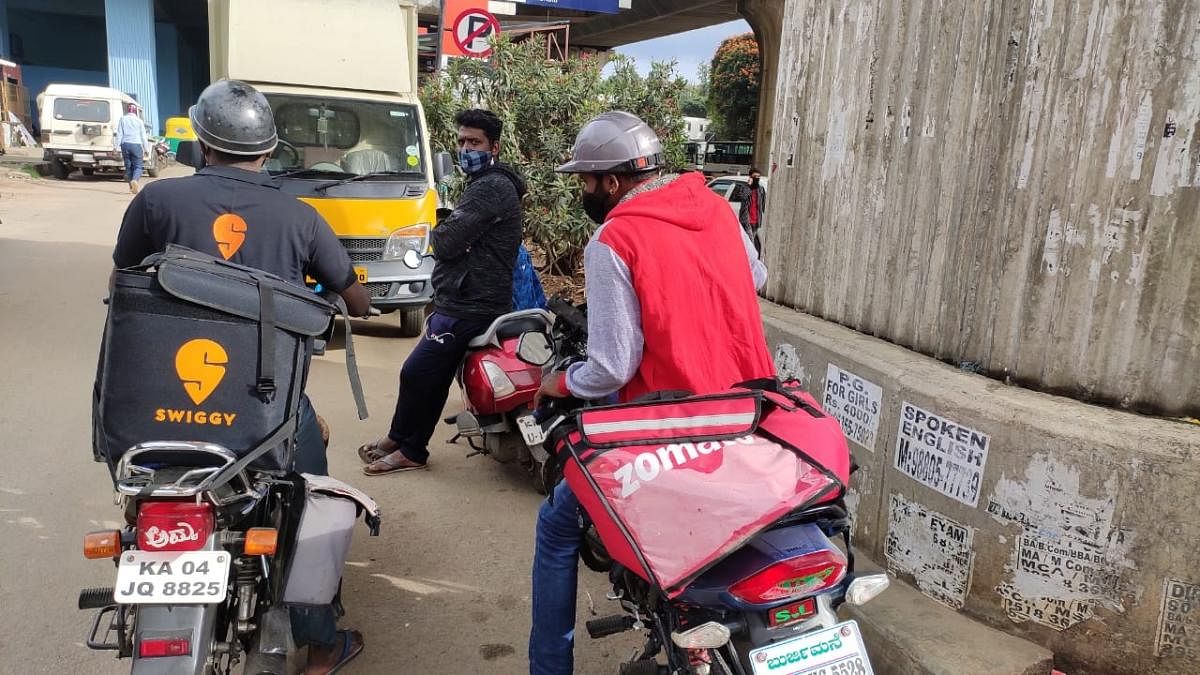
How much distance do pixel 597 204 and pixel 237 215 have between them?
3.68ft

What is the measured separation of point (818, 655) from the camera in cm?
196

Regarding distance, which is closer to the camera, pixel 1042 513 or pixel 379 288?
pixel 1042 513

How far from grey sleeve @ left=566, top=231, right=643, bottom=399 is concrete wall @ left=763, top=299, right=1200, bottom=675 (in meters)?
1.24

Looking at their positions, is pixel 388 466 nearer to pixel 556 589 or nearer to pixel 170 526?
pixel 556 589

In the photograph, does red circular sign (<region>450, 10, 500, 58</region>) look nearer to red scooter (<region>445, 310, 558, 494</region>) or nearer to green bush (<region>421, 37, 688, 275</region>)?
green bush (<region>421, 37, 688, 275</region>)

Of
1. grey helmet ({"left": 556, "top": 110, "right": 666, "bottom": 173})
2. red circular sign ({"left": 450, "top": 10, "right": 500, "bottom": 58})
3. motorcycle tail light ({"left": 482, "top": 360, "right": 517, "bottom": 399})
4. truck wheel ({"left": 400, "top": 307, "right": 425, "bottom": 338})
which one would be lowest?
truck wheel ({"left": 400, "top": 307, "right": 425, "bottom": 338})

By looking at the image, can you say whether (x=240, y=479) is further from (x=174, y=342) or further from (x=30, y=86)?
(x=30, y=86)

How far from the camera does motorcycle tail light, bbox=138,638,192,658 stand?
7.00 ft

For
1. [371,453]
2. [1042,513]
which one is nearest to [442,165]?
[371,453]

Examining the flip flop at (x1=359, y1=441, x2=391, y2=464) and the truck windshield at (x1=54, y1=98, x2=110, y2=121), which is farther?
the truck windshield at (x1=54, y1=98, x2=110, y2=121)

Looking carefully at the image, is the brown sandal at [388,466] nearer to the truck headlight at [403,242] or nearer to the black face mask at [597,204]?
the black face mask at [597,204]

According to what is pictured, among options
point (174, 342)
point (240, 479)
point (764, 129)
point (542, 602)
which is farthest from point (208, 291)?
point (764, 129)

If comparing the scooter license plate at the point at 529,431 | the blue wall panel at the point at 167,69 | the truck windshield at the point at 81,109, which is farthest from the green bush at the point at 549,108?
the blue wall panel at the point at 167,69

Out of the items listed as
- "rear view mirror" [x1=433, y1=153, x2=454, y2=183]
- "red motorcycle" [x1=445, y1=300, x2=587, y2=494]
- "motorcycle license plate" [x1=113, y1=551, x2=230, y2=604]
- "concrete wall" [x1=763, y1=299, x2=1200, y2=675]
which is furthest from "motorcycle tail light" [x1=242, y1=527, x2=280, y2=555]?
"rear view mirror" [x1=433, y1=153, x2=454, y2=183]
